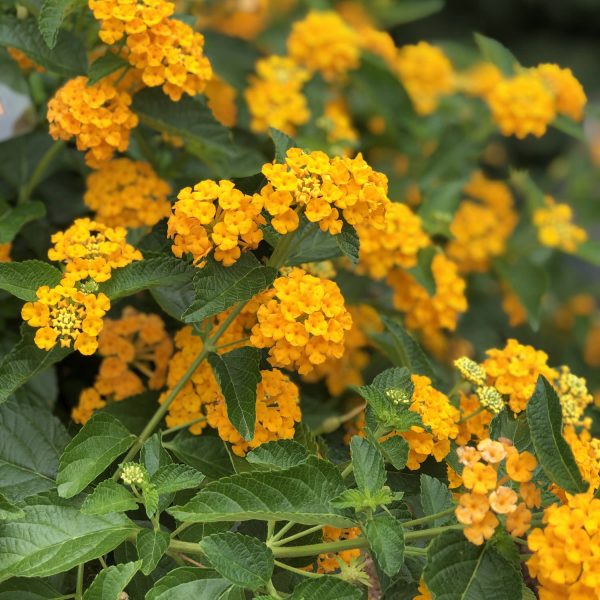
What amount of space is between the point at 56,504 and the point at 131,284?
0.29 meters

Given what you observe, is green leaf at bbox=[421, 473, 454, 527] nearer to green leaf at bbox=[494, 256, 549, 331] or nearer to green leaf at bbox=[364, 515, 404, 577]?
green leaf at bbox=[364, 515, 404, 577]

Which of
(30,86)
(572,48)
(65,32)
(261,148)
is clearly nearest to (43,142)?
(30,86)

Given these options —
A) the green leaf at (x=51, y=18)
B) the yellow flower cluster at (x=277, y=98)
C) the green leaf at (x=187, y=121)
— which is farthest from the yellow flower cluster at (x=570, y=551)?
the yellow flower cluster at (x=277, y=98)

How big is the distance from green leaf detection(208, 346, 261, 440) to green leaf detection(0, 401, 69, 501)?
0.26 m

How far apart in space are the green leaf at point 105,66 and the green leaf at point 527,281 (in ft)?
3.14

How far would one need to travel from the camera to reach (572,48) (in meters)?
4.43

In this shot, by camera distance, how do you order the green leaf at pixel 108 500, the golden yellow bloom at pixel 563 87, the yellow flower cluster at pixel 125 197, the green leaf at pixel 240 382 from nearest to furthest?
1. the green leaf at pixel 108 500
2. the green leaf at pixel 240 382
3. the yellow flower cluster at pixel 125 197
4. the golden yellow bloom at pixel 563 87

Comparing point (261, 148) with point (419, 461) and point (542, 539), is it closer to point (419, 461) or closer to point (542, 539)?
point (419, 461)

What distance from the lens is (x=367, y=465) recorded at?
1027mm

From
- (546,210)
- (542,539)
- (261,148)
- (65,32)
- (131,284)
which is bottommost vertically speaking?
(546,210)

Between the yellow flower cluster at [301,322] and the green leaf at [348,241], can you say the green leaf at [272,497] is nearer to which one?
the yellow flower cluster at [301,322]

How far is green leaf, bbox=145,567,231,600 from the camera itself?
973 mm

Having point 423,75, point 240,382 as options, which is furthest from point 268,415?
point 423,75

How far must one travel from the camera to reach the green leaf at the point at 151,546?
987 millimetres
